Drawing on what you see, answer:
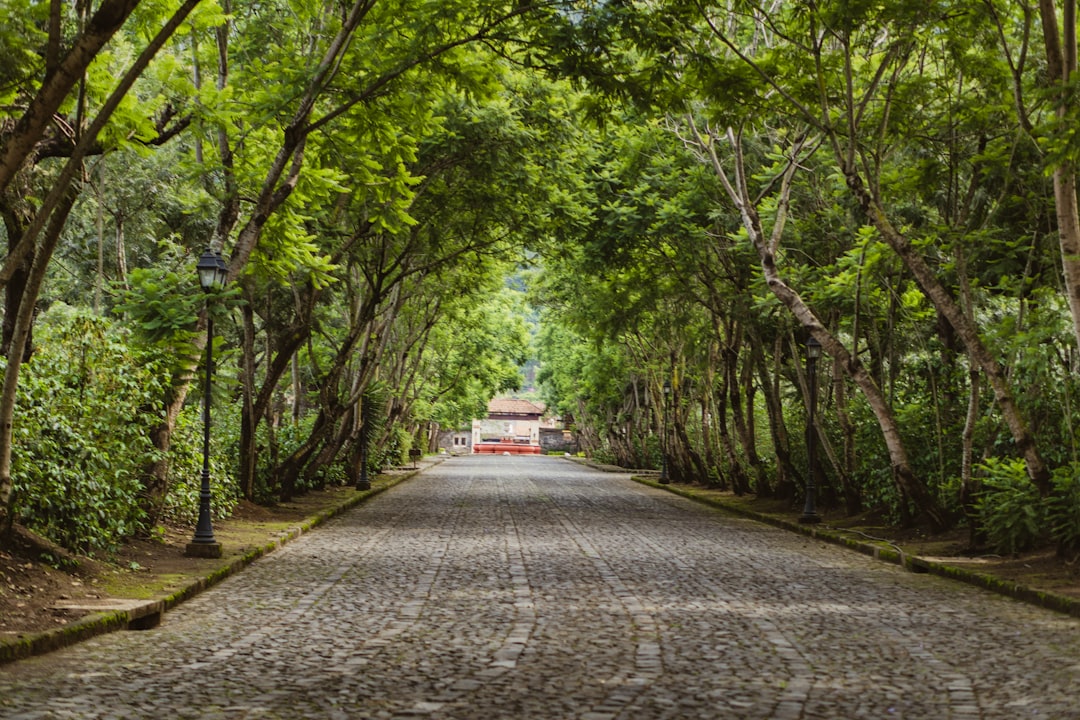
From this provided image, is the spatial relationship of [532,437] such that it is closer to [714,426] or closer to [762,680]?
[714,426]

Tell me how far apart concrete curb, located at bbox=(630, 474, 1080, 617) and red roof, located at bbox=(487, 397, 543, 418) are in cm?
13562

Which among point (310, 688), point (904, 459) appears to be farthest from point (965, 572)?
point (310, 688)

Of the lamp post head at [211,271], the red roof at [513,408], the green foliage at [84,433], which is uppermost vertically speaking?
the red roof at [513,408]

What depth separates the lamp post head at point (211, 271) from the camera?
13.6 metres

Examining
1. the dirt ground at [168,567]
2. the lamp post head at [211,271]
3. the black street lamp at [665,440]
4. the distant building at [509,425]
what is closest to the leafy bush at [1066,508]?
the dirt ground at [168,567]

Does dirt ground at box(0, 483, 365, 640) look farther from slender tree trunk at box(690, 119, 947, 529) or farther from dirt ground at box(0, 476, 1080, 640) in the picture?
slender tree trunk at box(690, 119, 947, 529)

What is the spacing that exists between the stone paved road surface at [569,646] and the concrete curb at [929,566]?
236mm

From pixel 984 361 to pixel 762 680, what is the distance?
7.56 meters

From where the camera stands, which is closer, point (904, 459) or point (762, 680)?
point (762, 680)

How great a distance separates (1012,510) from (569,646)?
25.2 feet

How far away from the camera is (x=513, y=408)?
528 ft

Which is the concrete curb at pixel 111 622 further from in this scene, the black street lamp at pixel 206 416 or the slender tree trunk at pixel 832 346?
the slender tree trunk at pixel 832 346

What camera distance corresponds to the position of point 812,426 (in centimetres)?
2061

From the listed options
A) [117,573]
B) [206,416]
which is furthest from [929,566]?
[117,573]
